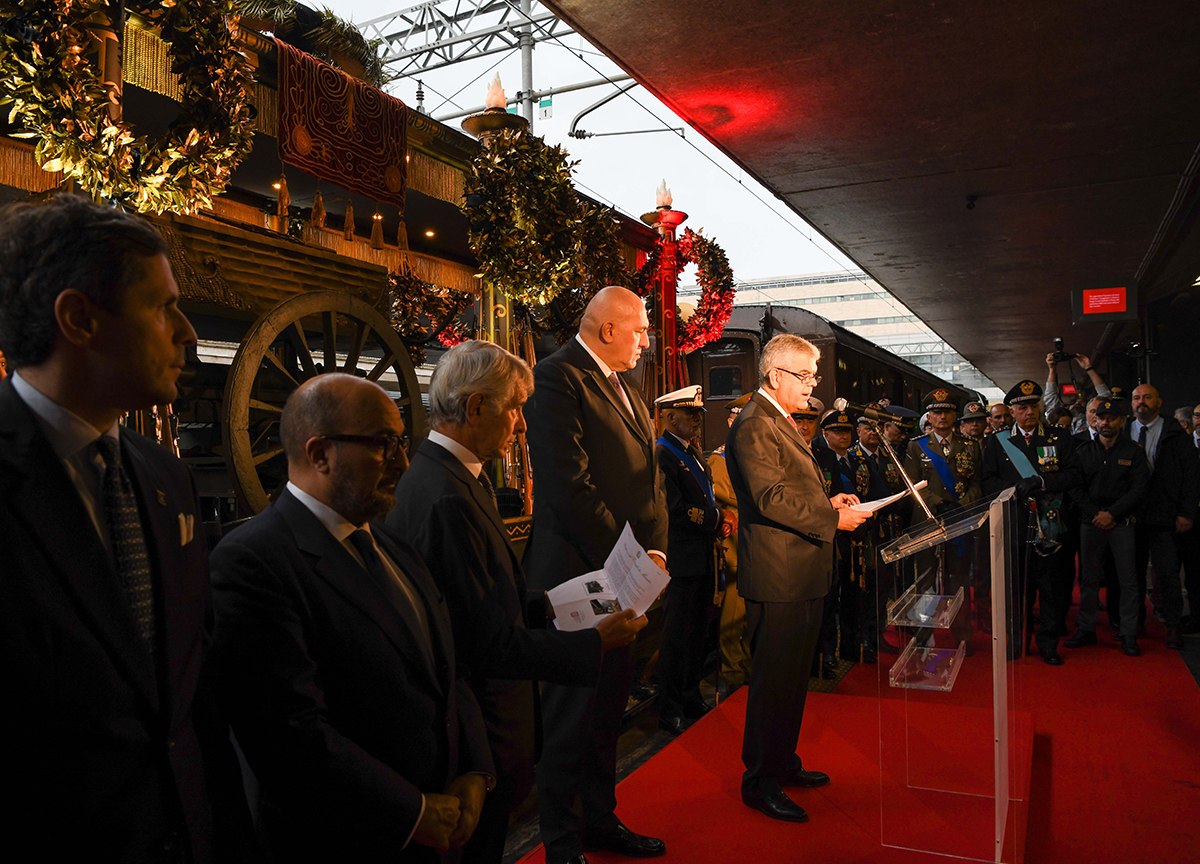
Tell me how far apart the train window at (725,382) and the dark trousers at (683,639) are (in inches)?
325

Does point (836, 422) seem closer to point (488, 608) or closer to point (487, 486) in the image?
point (487, 486)

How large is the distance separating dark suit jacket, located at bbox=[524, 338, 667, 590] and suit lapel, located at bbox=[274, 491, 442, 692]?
3.90 ft

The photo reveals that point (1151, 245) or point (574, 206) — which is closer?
point (574, 206)

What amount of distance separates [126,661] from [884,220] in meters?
8.08

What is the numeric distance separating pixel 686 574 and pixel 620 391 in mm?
1939

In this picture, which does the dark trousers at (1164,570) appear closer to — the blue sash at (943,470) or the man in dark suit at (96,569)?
the blue sash at (943,470)

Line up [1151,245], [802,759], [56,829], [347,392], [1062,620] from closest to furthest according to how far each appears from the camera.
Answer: [56,829] < [347,392] < [802,759] < [1062,620] < [1151,245]

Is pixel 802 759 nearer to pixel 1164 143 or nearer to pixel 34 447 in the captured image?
pixel 34 447

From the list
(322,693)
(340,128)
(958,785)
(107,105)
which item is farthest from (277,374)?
(958,785)

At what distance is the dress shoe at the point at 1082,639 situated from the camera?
5.91 m

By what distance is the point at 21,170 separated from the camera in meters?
3.45

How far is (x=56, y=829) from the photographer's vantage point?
1.05 m

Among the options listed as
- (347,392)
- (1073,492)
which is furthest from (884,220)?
(347,392)

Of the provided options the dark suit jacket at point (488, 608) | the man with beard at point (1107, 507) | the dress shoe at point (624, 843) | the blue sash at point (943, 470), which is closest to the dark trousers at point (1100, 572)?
the man with beard at point (1107, 507)
